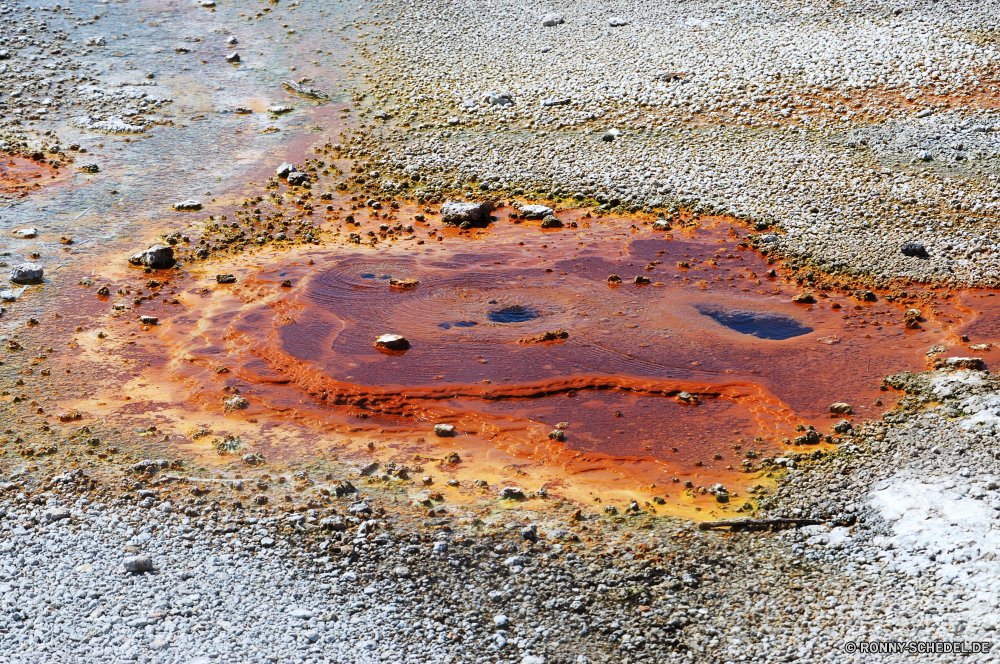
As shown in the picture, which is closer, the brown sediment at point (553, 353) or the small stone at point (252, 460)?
the small stone at point (252, 460)

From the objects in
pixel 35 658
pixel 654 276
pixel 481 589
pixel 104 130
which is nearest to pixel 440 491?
pixel 481 589

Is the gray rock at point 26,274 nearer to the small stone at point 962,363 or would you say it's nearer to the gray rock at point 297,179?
the gray rock at point 297,179

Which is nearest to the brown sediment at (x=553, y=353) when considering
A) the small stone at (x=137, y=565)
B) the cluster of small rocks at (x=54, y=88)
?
the small stone at (x=137, y=565)

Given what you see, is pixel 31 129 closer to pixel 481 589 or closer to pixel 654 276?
pixel 654 276

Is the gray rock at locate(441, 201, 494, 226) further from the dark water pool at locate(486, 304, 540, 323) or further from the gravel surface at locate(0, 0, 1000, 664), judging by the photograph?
the gravel surface at locate(0, 0, 1000, 664)

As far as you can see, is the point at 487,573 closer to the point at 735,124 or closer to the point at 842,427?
the point at 842,427

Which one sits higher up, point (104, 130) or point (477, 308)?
point (104, 130)

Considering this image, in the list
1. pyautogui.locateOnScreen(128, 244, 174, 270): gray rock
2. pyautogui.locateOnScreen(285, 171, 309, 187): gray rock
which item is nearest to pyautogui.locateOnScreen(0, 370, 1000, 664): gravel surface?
pyautogui.locateOnScreen(128, 244, 174, 270): gray rock
